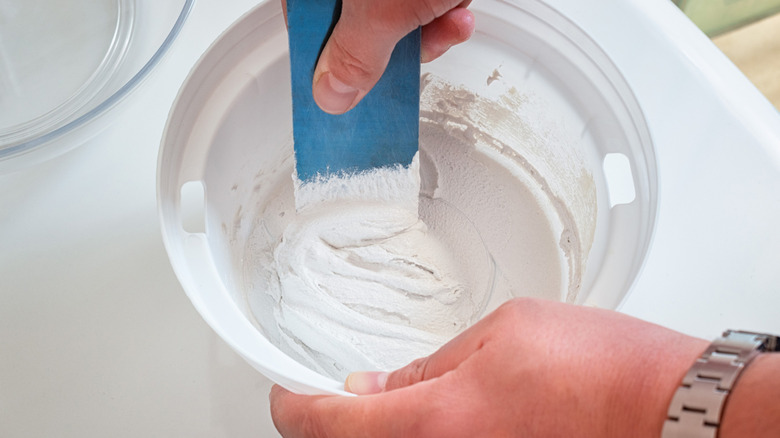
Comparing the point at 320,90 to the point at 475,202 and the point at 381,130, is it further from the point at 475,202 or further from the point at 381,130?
the point at 475,202

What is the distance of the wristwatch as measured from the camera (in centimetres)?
33

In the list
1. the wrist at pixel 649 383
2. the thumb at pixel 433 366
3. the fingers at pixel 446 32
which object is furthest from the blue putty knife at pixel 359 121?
the wrist at pixel 649 383

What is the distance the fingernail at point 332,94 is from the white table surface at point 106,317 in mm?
274

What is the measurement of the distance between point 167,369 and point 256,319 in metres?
0.12

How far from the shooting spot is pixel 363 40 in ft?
1.85

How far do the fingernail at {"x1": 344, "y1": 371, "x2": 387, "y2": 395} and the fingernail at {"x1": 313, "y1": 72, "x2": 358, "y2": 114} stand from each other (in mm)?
279

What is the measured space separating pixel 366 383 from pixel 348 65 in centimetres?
30

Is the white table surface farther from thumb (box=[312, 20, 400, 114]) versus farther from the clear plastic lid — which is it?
thumb (box=[312, 20, 400, 114])

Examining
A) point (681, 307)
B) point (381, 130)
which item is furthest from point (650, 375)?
point (381, 130)

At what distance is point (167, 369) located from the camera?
0.67m

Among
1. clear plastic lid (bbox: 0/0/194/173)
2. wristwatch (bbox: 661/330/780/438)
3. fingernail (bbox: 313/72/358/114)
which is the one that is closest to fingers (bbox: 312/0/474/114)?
fingernail (bbox: 313/72/358/114)

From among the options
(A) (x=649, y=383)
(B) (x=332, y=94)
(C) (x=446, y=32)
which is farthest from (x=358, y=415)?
(C) (x=446, y=32)

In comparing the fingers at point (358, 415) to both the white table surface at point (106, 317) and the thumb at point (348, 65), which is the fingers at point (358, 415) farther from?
the thumb at point (348, 65)

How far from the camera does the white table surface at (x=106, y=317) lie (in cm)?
65
